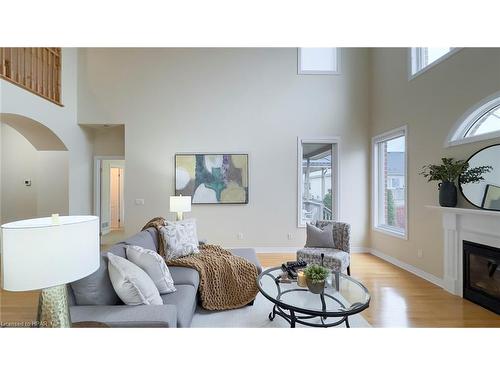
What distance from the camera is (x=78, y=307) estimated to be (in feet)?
4.89

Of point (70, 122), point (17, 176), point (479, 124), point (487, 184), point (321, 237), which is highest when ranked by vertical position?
point (70, 122)

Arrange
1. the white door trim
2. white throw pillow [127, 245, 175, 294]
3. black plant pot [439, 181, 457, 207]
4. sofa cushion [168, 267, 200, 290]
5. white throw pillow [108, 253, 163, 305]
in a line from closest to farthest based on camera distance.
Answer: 1. white throw pillow [108, 253, 163, 305]
2. white throw pillow [127, 245, 175, 294]
3. sofa cushion [168, 267, 200, 290]
4. black plant pot [439, 181, 457, 207]
5. the white door trim

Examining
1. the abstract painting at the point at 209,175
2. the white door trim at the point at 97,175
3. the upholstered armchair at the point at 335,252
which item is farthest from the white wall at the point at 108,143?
the upholstered armchair at the point at 335,252

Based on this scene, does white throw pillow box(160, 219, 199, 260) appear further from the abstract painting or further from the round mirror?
the round mirror

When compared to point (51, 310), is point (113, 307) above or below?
below

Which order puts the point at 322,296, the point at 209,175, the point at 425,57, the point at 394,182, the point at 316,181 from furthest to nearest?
the point at 316,181 < the point at 209,175 < the point at 394,182 < the point at 425,57 < the point at 322,296

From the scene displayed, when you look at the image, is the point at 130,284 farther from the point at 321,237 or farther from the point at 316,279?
the point at 321,237

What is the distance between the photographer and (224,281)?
2449mm

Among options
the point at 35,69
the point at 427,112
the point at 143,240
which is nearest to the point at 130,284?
the point at 143,240

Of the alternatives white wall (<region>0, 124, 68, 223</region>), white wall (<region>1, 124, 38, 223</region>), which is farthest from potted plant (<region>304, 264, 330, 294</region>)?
white wall (<region>1, 124, 38, 223</region>)

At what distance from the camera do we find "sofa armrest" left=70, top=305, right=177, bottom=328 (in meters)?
1.34

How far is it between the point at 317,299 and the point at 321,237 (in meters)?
1.63

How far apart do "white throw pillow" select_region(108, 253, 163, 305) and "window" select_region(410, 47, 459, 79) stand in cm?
420
